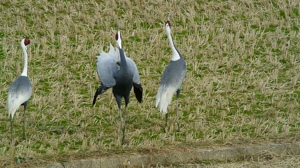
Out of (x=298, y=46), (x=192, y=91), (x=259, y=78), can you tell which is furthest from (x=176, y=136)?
(x=298, y=46)

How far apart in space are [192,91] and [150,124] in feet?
4.76

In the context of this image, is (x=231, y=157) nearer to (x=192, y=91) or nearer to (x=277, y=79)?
(x=192, y=91)

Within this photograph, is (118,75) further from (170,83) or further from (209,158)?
(209,158)

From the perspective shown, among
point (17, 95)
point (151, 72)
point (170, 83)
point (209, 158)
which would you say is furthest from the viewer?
point (151, 72)

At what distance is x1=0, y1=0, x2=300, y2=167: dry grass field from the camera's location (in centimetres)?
790

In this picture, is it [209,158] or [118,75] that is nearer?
[209,158]

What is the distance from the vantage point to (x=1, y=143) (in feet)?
24.9

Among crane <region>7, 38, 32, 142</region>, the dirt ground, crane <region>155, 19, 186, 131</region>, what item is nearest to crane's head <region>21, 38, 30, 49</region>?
crane <region>7, 38, 32, 142</region>

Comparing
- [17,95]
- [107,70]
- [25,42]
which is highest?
[25,42]

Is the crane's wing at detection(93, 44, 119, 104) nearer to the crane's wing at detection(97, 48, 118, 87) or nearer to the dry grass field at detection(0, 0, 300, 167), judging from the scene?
the crane's wing at detection(97, 48, 118, 87)

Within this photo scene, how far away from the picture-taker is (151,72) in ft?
34.7

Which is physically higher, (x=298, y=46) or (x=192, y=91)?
(x=298, y=46)

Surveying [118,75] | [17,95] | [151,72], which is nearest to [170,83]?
[118,75]

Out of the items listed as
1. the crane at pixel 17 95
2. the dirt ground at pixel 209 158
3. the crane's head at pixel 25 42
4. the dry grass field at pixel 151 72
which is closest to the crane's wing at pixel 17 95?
the crane at pixel 17 95
